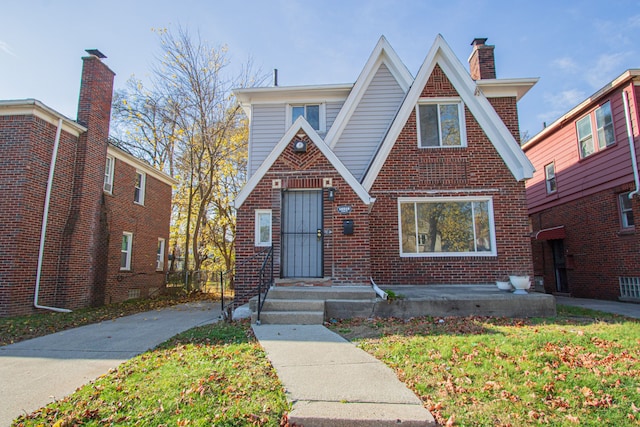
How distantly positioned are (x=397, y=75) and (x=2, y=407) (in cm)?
1170

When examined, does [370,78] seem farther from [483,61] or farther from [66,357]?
[66,357]

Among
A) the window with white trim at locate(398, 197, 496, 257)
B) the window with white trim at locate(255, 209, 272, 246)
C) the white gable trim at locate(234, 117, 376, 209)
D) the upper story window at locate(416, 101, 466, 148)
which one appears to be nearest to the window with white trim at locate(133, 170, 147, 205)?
the white gable trim at locate(234, 117, 376, 209)

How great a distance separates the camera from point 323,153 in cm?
926

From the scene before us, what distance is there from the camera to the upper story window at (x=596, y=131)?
41.8 ft

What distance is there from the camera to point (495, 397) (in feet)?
11.8

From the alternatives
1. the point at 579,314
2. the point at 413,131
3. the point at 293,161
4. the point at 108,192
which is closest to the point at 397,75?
the point at 413,131

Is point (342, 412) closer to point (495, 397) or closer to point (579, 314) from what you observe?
point (495, 397)

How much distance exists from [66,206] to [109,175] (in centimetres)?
270

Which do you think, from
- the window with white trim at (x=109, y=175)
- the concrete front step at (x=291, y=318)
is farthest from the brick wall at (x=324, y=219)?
the window with white trim at (x=109, y=175)

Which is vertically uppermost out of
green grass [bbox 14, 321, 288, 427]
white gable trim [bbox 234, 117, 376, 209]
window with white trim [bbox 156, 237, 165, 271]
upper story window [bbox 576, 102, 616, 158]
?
upper story window [bbox 576, 102, 616, 158]

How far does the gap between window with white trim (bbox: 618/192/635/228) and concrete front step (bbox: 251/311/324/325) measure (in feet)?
36.2

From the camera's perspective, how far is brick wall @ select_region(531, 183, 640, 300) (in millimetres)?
11891

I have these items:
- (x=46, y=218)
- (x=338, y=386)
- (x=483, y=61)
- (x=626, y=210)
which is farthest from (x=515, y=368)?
(x=46, y=218)

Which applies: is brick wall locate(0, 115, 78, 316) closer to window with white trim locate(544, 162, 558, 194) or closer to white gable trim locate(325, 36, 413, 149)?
white gable trim locate(325, 36, 413, 149)
